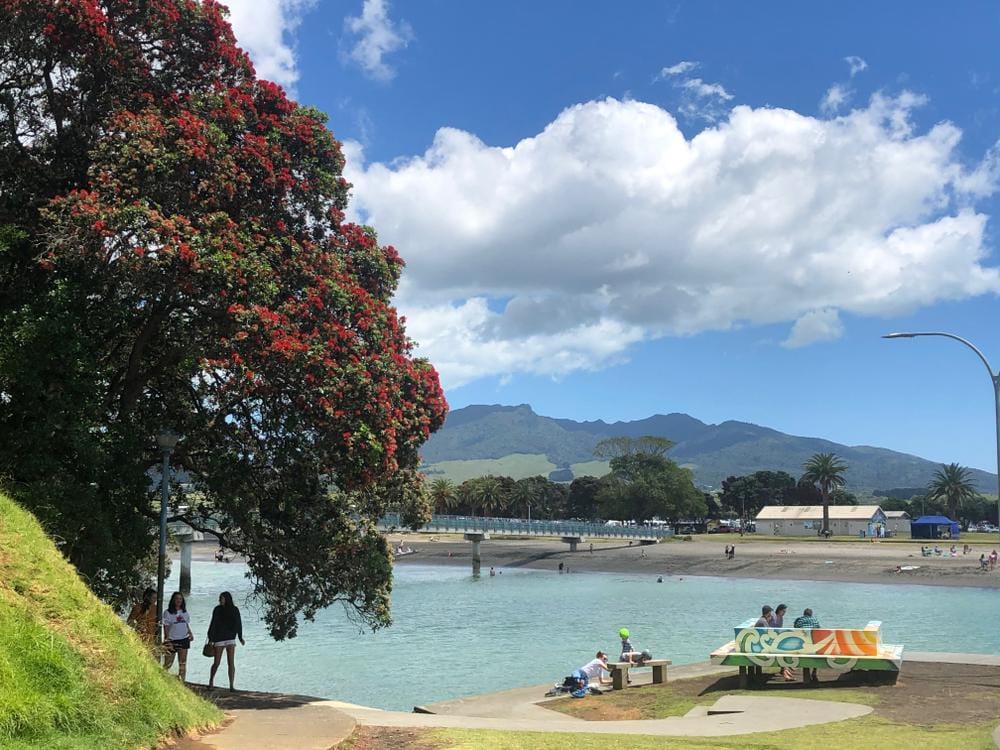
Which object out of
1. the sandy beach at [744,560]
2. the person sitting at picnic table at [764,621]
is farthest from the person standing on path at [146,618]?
the sandy beach at [744,560]

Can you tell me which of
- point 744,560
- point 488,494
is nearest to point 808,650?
point 744,560

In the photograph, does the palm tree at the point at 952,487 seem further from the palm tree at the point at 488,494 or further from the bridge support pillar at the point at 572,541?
the palm tree at the point at 488,494

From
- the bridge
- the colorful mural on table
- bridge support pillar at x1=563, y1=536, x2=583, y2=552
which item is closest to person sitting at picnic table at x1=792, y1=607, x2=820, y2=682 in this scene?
the colorful mural on table

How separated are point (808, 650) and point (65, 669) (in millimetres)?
14823

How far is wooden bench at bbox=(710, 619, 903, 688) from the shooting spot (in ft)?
60.6

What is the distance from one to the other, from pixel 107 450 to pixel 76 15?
7.96 meters

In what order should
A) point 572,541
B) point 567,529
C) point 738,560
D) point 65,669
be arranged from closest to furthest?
1. point 65,669
2. point 738,560
3. point 572,541
4. point 567,529

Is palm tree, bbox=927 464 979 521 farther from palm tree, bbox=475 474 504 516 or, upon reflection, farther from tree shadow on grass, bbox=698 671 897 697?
tree shadow on grass, bbox=698 671 897 697

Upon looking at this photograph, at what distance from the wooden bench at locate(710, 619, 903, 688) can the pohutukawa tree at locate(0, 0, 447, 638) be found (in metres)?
7.82

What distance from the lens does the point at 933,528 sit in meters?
120

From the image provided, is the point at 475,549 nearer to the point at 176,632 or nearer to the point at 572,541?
the point at 572,541

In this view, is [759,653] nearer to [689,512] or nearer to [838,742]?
[838,742]

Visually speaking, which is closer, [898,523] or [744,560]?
[744,560]

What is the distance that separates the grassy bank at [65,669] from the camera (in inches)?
323
